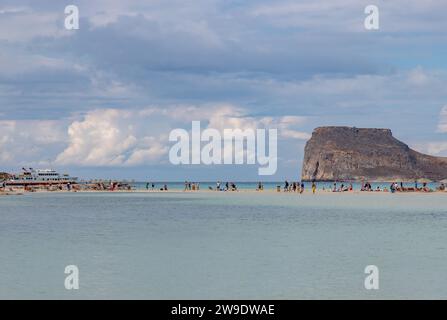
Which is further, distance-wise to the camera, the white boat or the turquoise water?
the white boat

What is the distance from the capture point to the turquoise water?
938 inches

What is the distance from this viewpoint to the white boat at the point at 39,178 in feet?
594

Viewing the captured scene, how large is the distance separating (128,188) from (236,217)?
105537mm

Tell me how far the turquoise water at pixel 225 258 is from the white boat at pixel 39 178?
133291 millimetres

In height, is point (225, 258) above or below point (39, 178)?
below

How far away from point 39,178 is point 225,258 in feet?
538

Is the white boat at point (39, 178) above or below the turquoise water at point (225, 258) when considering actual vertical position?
above

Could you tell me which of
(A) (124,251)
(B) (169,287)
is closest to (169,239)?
(A) (124,251)

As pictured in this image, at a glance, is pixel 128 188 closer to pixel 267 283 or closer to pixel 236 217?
pixel 236 217

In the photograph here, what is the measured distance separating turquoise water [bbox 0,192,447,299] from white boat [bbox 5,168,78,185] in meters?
133

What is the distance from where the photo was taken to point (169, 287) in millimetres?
24516

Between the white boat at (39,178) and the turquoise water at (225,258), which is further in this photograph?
the white boat at (39,178)

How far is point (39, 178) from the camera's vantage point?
187000 mm
